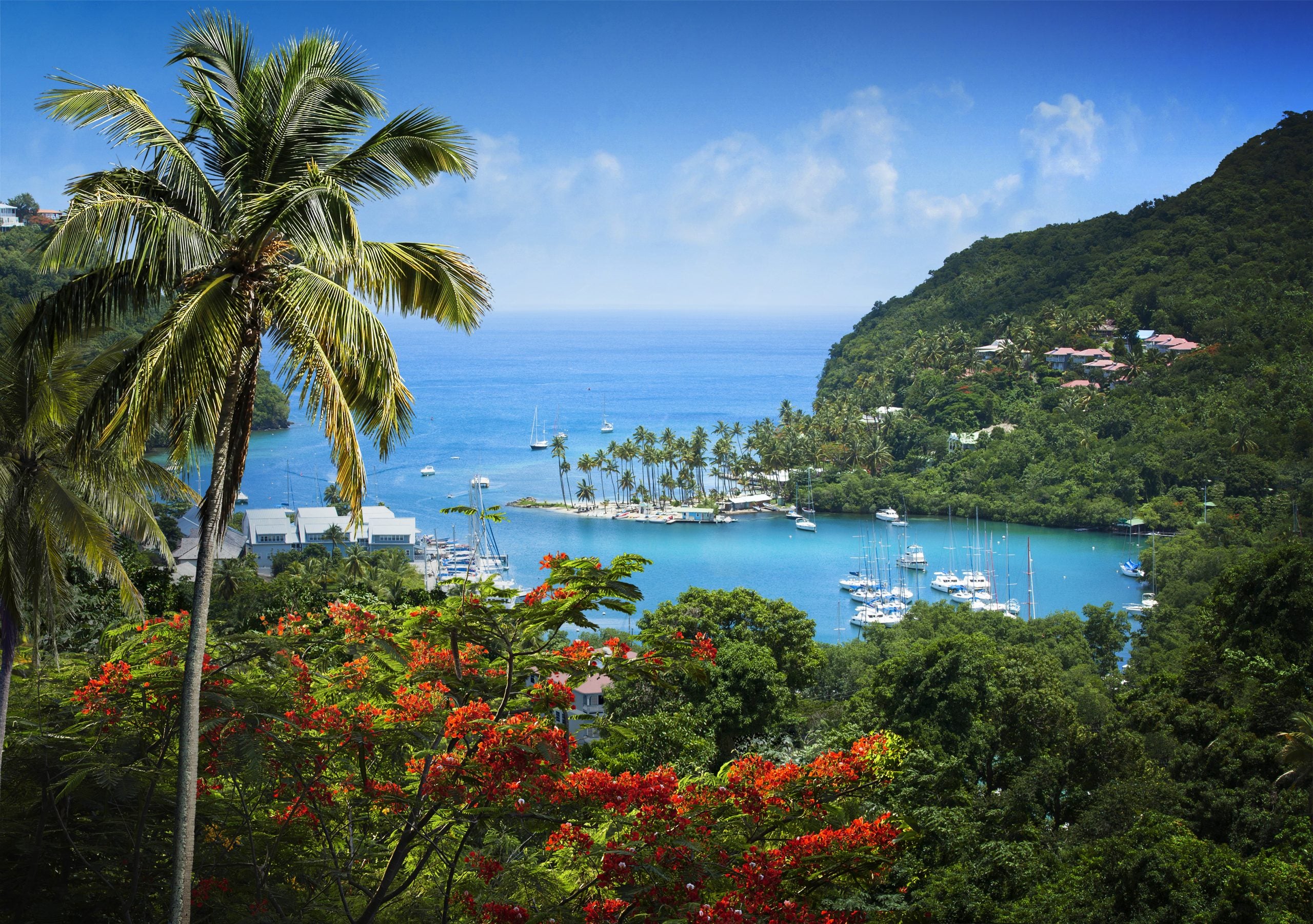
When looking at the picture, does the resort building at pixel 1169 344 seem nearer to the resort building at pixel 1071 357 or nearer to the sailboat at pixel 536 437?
the resort building at pixel 1071 357

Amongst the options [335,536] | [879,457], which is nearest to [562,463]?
[879,457]

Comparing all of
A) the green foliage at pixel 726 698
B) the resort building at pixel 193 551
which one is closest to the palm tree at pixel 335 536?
the resort building at pixel 193 551

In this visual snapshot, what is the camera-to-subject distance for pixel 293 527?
152 ft

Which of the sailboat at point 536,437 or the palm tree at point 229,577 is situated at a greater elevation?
the sailboat at point 536,437

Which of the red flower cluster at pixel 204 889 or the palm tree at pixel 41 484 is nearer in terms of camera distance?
the red flower cluster at pixel 204 889

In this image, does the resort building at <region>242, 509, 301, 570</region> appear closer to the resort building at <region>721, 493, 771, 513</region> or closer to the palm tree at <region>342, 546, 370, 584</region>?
the palm tree at <region>342, 546, 370, 584</region>

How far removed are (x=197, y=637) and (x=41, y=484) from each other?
3.04 m

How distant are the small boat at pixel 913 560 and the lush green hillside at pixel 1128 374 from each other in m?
8.66

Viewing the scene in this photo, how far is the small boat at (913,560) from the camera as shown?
50.9m

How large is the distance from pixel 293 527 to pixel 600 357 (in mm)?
139796

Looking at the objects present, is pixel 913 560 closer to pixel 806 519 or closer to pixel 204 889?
pixel 806 519

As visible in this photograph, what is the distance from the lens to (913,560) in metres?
51.3

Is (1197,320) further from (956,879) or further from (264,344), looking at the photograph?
(264,344)

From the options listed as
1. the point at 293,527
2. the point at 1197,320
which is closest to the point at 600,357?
the point at 1197,320
